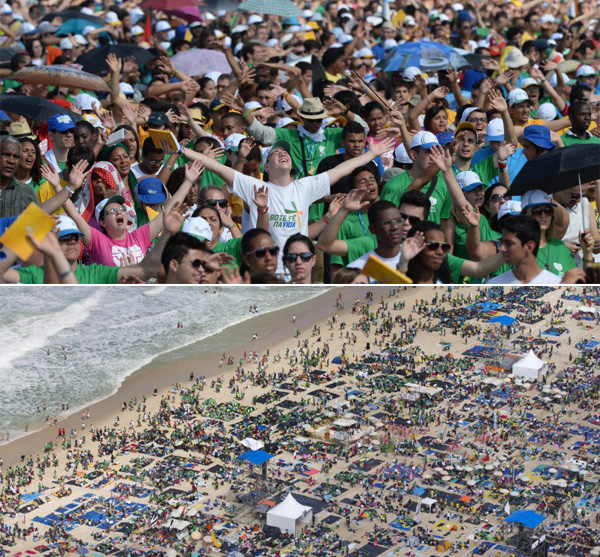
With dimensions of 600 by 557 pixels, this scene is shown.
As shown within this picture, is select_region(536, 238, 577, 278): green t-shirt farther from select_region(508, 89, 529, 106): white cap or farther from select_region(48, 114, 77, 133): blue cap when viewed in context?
select_region(48, 114, 77, 133): blue cap

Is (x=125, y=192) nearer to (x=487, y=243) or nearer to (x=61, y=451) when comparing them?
(x=61, y=451)

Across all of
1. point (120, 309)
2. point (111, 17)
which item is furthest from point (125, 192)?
point (111, 17)

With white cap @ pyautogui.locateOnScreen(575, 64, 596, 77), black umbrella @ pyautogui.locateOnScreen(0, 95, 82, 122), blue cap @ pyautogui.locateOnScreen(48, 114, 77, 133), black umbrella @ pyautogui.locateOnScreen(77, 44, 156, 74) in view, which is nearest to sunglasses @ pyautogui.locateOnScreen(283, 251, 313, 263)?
blue cap @ pyautogui.locateOnScreen(48, 114, 77, 133)

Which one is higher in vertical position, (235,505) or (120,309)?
(120,309)

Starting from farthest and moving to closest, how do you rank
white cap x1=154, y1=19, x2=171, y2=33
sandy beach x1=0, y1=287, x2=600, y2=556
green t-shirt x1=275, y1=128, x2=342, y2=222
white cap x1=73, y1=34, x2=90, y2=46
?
white cap x1=154, y1=19, x2=171, y2=33, white cap x1=73, y1=34, x2=90, y2=46, green t-shirt x1=275, y1=128, x2=342, y2=222, sandy beach x1=0, y1=287, x2=600, y2=556

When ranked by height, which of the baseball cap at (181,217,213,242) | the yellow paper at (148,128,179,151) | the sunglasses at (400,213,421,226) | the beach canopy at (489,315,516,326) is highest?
the yellow paper at (148,128,179,151)

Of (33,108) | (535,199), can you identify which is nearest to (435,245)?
(535,199)

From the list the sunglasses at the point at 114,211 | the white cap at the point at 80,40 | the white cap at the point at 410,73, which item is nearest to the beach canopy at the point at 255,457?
the sunglasses at the point at 114,211
